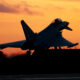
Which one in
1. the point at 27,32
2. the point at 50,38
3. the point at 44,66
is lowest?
the point at 44,66

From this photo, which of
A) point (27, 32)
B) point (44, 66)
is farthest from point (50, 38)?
point (44, 66)

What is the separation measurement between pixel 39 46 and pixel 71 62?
3454 centimetres

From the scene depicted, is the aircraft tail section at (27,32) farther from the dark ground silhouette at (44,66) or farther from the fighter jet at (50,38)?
the dark ground silhouette at (44,66)

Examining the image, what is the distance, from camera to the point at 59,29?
76.8 meters

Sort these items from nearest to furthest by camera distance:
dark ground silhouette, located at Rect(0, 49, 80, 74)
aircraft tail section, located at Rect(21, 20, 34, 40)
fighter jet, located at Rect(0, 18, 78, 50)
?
dark ground silhouette, located at Rect(0, 49, 80, 74), aircraft tail section, located at Rect(21, 20, 34, 40), fighter jet, located at Rect(0, 18, 78, 50)

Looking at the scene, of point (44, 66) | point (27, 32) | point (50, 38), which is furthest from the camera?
point (50, 38)

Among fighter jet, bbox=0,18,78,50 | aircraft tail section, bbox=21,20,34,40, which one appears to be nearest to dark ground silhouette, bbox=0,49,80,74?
aircraft tail section, bbox=21,20,34,40

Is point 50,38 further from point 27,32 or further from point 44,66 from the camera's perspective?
point 44,66

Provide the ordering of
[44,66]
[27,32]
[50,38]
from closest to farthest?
[44,66] < [27,32] < [50,38]

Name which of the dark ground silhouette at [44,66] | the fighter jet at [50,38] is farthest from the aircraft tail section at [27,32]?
the dark ground silhouette at [44,66]

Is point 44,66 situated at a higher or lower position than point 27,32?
lower

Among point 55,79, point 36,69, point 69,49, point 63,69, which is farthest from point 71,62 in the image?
point 69,49

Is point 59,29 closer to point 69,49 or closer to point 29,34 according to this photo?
point 69,49

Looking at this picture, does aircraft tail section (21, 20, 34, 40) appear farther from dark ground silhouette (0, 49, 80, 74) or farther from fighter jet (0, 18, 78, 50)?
dark ground silhouette (0, 49, 80, 74)
